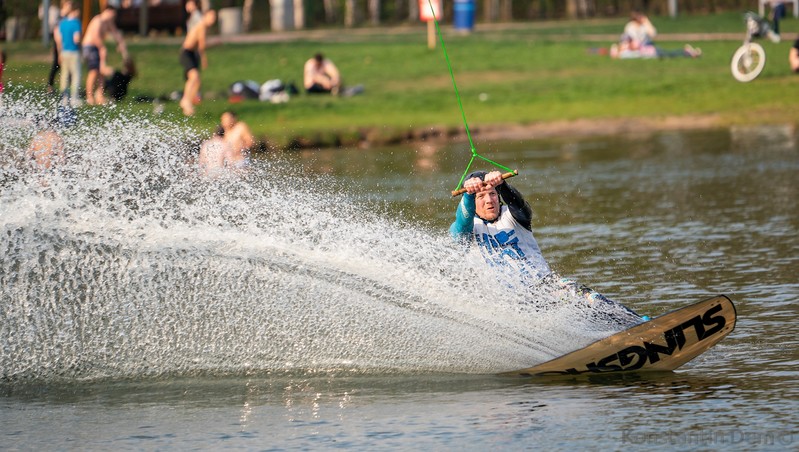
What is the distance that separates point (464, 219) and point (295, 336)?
1.53 meters

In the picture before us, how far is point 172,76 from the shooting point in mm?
33938

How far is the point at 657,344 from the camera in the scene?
31.1 ft

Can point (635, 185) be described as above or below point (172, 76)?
below

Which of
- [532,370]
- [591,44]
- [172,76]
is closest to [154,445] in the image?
[532,370]

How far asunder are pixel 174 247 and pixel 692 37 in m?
32.7

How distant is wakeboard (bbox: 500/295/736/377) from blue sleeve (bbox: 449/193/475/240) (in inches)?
48.6

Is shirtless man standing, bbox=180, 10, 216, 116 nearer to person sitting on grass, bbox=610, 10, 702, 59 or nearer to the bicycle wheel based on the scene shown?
the bicycle wheel

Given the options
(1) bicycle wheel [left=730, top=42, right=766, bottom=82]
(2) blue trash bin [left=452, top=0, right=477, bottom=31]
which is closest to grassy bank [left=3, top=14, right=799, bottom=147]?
(1) bicycle wheel [left=730, top=42, right=766, bottom=82]

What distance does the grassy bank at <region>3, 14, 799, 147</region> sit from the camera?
28422 mm

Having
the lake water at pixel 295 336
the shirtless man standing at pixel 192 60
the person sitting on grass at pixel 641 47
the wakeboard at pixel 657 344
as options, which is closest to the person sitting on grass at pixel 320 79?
the shirtless man standing at pixel 192 60

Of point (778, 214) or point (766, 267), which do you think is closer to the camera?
point (766, 267)

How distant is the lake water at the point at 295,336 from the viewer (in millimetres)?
8469

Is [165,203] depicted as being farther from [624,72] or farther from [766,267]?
[624,72]

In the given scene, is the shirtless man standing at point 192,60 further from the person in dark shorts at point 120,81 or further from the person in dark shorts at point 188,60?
the person in dark shorts at point 120,81
